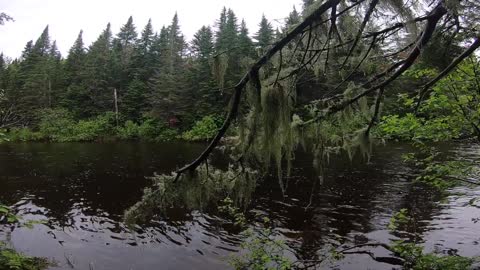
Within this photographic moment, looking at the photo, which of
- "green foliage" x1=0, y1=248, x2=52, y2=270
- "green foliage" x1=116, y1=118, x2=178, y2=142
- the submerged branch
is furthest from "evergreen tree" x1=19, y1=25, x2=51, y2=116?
the submerged branch

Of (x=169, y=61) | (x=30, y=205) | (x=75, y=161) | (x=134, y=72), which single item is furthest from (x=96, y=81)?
(x=30, y=205)

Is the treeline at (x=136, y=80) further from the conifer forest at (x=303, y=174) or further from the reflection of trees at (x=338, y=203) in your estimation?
the reflection of trees at (x=338, y=203)

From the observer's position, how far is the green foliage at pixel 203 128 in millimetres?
41094

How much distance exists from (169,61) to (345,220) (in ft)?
141

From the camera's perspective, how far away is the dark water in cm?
923

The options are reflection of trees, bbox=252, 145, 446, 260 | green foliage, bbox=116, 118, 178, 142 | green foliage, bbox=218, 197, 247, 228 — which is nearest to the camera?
green foliage, bbox=218, 197, 247, 228

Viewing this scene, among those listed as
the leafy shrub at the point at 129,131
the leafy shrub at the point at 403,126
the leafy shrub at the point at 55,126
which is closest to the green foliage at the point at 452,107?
the leafy shrub at the point at 403,126

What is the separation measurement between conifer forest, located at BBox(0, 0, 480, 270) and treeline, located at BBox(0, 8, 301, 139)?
18639mm

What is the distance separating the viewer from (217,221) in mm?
11812

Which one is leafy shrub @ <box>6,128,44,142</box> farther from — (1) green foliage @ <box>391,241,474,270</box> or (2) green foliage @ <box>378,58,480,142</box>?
(1) green foliage @ <box>391,241,474,270</box>

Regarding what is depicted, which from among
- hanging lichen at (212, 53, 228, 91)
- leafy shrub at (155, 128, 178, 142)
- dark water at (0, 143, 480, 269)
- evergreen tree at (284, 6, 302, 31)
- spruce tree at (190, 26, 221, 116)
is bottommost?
dark water at (0, 143, 480, 269)

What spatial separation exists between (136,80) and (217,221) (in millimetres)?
43497

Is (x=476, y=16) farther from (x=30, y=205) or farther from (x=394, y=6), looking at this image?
(x=30, y=205)

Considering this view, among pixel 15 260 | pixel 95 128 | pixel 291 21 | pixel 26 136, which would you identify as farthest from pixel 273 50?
pixel 26 136
